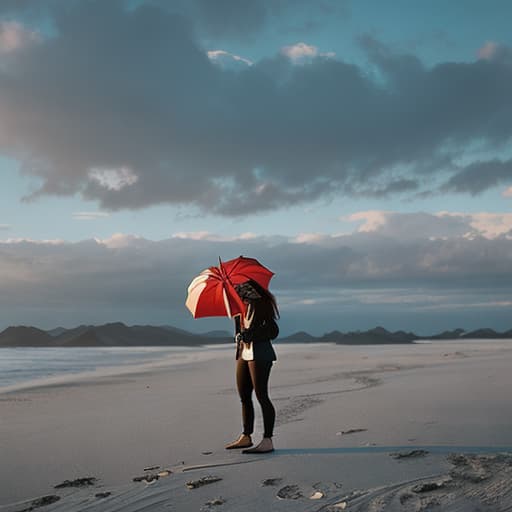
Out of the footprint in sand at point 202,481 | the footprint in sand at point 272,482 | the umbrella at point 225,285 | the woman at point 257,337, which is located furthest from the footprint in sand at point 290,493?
the umbrella at point 225,285

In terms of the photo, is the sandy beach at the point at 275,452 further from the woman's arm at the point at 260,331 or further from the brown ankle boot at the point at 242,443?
the woman's arm at the point at 260,331

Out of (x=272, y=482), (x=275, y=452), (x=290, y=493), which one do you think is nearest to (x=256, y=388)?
(x=275, y=452)

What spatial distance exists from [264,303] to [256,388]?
0.96 meters

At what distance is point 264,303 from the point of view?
6.72 meters

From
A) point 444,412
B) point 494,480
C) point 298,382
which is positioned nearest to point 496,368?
point 298,382

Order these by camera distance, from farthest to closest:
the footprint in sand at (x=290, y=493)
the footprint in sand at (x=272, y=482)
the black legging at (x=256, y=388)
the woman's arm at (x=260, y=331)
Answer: the woman's arm at (x=260, y=331) → the black legging at (x=256, y=388) → the footprint in sand at (x=272, y=482) → the footprint in sand at (x=290, y=493)

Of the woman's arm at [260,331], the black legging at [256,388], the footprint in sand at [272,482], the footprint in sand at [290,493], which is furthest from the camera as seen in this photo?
the woman's arm at [260,331]

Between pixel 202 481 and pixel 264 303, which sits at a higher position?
pixel 264 303

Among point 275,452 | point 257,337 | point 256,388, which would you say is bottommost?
point 275,452

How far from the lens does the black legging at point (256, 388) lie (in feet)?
21.5

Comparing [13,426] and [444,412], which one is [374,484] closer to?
[444,412]

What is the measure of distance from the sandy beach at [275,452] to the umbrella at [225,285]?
5.11 ft

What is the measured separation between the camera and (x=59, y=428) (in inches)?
319

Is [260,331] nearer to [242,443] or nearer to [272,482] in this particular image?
[242,443]
